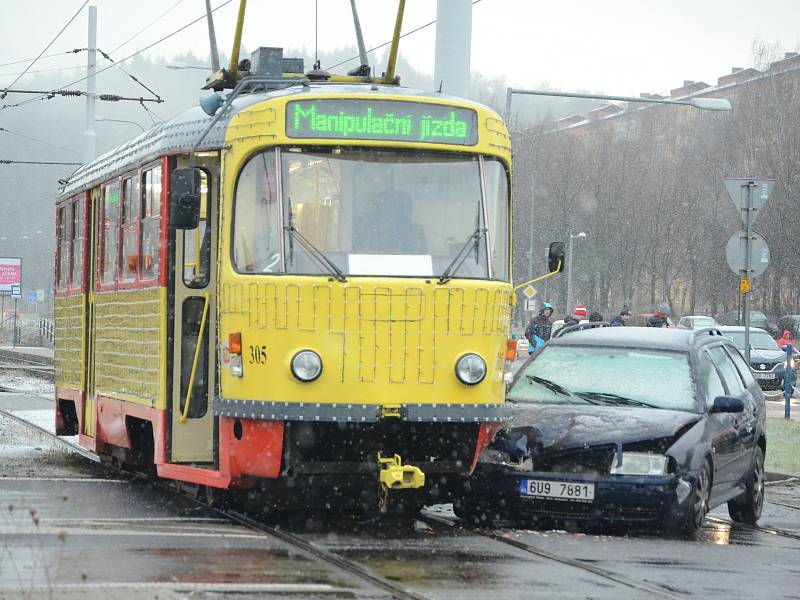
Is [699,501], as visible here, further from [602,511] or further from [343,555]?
[343,555]

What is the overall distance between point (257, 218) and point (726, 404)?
3.68m

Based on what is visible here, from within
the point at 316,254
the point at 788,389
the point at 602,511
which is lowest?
the point at 602,511

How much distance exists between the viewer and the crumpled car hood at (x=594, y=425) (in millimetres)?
10523

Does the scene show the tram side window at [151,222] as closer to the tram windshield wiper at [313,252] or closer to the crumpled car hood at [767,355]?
the tram windshield wiper at [313,252]

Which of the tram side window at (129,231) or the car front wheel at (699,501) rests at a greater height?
the tram side window at (129,231)

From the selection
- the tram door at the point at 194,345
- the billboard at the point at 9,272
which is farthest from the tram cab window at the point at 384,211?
the billboard at the point at 9,272

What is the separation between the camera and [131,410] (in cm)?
1223

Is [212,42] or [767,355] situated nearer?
[212,42]

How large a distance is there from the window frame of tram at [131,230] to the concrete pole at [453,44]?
172 inches

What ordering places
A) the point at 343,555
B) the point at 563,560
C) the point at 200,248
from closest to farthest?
the point at 343,555
the point at 563,560
the point at 200,248

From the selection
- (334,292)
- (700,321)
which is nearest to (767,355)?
(700,321)

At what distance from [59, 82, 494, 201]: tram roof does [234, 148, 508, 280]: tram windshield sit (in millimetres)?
449

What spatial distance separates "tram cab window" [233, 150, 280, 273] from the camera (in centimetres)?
1012

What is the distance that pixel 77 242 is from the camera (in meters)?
14.9
